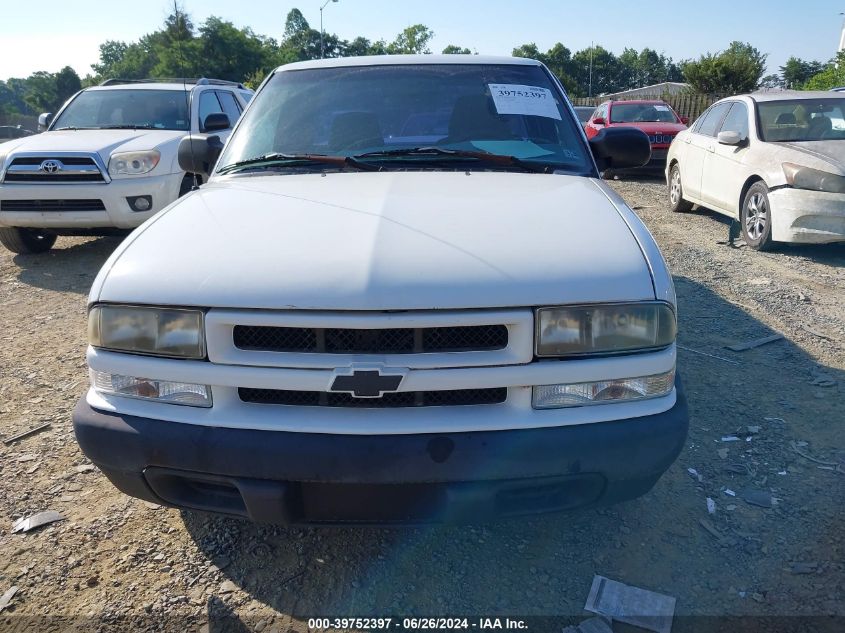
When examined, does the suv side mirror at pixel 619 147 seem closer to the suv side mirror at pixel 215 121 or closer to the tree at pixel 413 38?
the suv side mirror at pixel 215 121

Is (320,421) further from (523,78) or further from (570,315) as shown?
(523,78)

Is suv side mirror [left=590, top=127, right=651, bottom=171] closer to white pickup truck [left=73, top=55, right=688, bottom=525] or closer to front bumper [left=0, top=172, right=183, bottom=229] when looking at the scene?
white pickup truck [left=73, top=55, right=688, bottom=525]

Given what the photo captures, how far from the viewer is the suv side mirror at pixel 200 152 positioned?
145 inches

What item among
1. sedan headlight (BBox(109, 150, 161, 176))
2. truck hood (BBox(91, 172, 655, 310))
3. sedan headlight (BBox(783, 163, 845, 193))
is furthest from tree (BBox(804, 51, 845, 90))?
truck hood (BBox(91, 172, 655, 310))

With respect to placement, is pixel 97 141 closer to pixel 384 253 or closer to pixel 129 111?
pixel 129 111

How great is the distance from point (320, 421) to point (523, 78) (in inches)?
91.9

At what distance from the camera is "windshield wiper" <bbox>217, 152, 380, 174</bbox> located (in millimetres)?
3033

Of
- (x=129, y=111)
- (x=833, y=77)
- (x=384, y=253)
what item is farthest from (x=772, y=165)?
(x=833, y=77)

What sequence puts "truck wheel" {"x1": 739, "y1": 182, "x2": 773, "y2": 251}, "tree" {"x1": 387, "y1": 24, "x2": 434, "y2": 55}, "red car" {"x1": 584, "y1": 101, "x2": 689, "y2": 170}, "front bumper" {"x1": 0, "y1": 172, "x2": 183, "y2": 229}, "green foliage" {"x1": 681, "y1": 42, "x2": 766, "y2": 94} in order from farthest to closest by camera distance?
1. "tree" {"x1": 387, "y1": 24, "x2": 434, "y2": 55}
2. "green foliage" {"x1": 681, "y1": 42, "x2": 766, "y2": 94}
3. "red car" {"x1": 584, "y1": 101, "x2": 689, "y2": 170}
4. "truck wheel" {"x1": 739, "y1": 182, "x2": 773, "y2": 251}
5. "front bumper" {"x1": 0, "y1": 172, "x2": 183, "y2": 229}

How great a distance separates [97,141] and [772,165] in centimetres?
687

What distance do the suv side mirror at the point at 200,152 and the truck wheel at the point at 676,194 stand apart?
7163mm

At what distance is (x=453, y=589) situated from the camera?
233 cm

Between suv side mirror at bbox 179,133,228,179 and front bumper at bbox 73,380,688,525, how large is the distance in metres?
1.95

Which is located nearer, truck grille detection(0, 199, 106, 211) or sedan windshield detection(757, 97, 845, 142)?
truck grille detection(0, 199, 106, 211)
